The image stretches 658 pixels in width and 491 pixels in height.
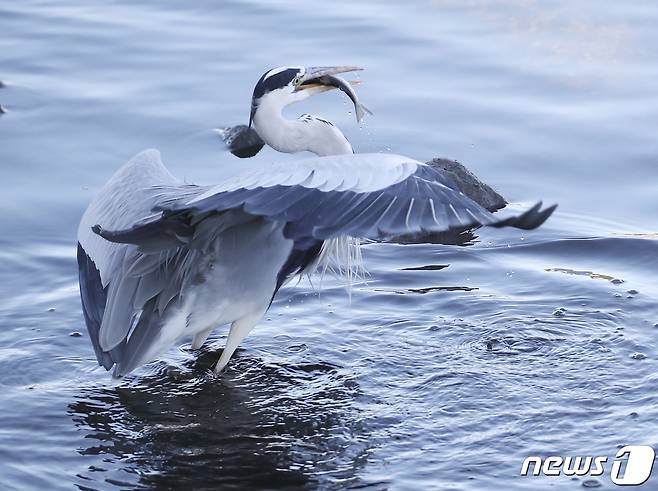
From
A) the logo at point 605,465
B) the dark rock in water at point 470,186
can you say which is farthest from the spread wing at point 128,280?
the dark rock in water at point 470,186

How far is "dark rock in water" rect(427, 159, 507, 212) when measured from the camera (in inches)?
304

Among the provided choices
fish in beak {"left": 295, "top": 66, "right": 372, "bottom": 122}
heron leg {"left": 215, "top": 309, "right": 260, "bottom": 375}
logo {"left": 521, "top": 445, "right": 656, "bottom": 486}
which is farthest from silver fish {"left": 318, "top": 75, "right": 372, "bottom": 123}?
logo {"left": 521, "top": 445, "right": 656, "bottom": 486}

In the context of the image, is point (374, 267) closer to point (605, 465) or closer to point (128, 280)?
point (128, 280)

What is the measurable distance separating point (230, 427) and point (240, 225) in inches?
31.7

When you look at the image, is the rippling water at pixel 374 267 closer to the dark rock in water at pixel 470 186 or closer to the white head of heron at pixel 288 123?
the dark rock in water at pixel 470 186

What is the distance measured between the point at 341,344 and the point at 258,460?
3.57 feet

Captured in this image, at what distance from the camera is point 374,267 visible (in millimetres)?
7078

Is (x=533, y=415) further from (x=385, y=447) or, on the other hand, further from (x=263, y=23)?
(x=263, y=23)

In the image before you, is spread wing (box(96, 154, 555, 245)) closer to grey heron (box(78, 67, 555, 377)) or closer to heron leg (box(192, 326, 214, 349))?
grey heron (box(78, 67, 555, 377))

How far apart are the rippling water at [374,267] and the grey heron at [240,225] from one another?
1.12ft

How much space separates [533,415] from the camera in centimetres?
541

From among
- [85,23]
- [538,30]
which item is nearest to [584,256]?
[538,30]

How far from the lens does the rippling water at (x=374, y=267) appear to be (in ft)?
17.3

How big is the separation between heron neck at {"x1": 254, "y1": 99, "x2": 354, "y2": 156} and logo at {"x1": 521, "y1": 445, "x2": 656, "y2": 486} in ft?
5.74
